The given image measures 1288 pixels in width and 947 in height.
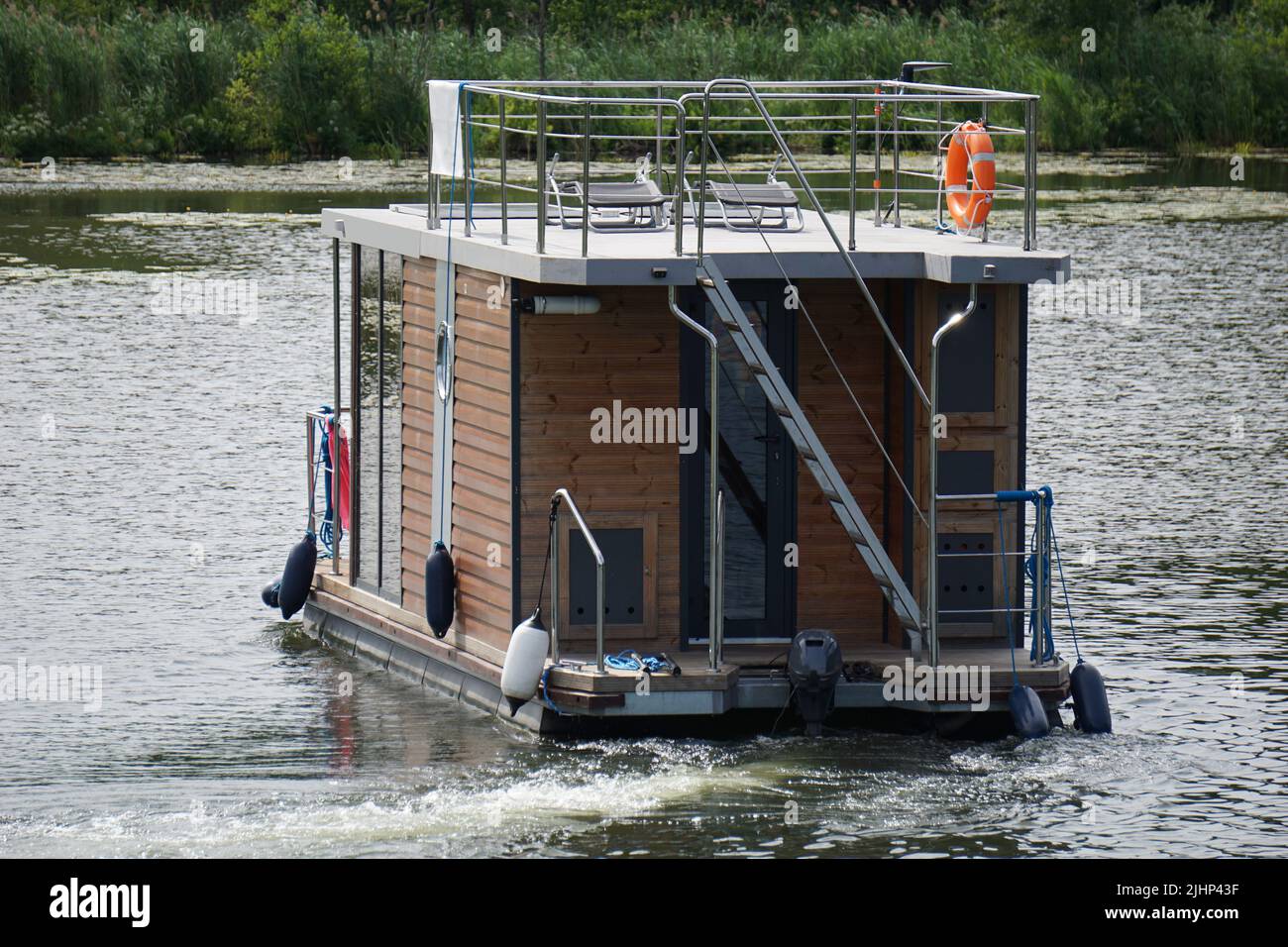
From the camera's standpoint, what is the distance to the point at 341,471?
647 inches

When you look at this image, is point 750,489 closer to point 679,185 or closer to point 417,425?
point 679,185

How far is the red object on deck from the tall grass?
2998 centimetres

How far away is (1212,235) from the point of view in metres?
36.6

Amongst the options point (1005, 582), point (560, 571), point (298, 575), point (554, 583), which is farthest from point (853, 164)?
point (298, 575)

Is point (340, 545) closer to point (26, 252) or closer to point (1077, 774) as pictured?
point (1077, 774)

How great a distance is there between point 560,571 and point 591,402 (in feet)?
3.18

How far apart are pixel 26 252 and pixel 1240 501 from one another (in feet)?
63.6

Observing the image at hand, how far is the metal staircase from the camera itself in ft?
43.3

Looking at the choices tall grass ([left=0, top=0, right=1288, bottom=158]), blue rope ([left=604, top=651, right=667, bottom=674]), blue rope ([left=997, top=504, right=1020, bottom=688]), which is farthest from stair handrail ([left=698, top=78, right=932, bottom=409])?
tall grass ([left=0, top=0, right=1288, bottom=158])

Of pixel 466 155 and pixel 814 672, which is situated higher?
pixel 466 155

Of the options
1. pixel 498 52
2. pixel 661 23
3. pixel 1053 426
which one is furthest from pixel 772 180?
pixel 661 23

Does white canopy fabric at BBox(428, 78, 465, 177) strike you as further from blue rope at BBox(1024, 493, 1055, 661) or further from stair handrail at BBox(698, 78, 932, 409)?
blue rope at BBox(1024, 493, 1055, 661)

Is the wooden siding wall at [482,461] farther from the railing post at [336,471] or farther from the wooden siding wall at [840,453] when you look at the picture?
the railing post at [336,471]

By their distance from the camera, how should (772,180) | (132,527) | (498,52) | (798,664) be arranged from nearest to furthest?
1. (798,664)
2. (772,180)
3. (132,527)
4. (498,52)
